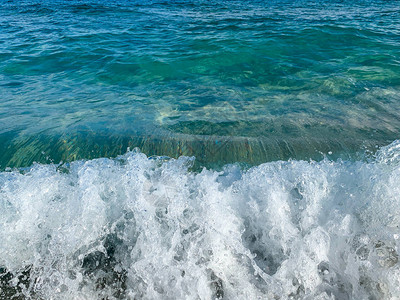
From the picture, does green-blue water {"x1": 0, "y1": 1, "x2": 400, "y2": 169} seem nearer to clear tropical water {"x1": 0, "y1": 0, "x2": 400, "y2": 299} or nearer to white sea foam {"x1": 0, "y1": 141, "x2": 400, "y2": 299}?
clear tropical water {"x1": 0, "y1": 0, "x2": 400, "y2": 299}

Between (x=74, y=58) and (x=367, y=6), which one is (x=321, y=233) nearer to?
(x=74, y=58)

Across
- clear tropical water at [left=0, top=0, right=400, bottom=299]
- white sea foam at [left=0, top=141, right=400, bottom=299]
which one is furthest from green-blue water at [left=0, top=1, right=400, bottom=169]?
white sea foam at [left=0, top=141, right=400, bottom=299]

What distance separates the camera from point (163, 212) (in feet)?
10.5

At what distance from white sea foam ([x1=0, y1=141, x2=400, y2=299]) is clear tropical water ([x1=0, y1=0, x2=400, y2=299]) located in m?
0.01

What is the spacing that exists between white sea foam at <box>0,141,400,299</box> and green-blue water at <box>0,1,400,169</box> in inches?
38.5

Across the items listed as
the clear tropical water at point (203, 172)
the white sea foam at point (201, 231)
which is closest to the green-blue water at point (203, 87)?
the clear tropical water at point (203, 172)

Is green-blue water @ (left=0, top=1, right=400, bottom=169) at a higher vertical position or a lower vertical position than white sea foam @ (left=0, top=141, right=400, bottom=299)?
lower

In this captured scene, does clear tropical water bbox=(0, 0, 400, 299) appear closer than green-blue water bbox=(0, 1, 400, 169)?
Yes

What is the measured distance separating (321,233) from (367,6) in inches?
611

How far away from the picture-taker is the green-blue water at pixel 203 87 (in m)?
4.66

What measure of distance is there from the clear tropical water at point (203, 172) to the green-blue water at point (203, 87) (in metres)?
0.04

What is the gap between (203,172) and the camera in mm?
3598

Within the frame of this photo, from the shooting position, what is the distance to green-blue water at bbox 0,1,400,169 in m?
4.66

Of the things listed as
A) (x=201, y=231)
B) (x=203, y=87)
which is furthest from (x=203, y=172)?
(x=203, y=87)
